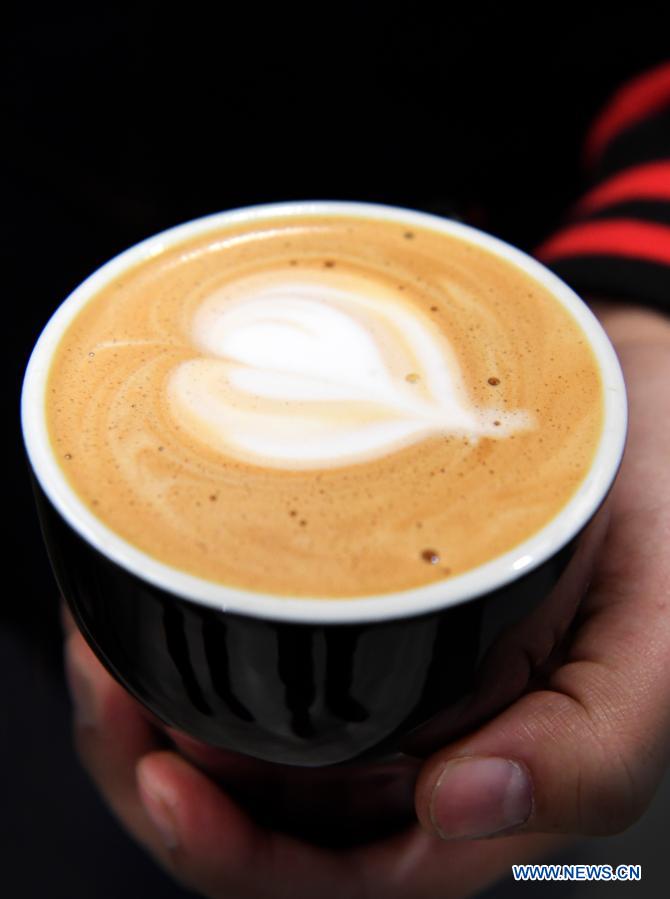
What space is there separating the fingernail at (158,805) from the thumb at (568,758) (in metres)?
0.26

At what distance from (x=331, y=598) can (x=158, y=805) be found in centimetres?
43

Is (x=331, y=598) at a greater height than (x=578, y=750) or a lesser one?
greater

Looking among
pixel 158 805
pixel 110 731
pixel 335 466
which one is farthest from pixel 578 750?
pixel 110 731

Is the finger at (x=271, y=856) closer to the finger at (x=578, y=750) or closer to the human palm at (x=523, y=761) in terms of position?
the human palm at (x=523, y=761)

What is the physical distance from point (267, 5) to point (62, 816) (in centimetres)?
107

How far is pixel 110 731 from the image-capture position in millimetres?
953

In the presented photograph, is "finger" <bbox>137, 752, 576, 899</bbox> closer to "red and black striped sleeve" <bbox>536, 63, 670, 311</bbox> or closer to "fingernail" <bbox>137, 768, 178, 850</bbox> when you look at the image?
"fingernail" <bbox>137, 768, 178, 850</bbox>

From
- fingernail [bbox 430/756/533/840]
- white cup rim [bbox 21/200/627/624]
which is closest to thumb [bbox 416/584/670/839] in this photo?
fingernail [bbox 430/756/533/840]

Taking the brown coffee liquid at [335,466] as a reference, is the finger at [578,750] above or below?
below

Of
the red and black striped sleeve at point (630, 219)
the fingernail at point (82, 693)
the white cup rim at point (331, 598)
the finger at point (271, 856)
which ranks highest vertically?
the red and black striped sleeve at point (630, 219)

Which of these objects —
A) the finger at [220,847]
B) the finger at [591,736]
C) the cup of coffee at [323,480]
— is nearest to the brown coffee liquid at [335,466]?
the cup of coffee at [323,480]

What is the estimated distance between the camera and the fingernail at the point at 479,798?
64 centimetres

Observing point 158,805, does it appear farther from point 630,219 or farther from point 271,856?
point 630,219

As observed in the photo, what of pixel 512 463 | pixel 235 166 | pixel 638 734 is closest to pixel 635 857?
pixel 638 734
